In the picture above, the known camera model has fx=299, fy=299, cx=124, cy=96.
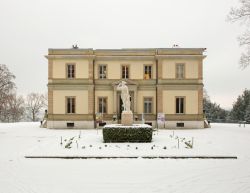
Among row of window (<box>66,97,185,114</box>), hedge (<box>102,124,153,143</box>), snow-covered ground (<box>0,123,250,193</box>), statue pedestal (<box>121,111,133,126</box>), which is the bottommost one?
snow-covered ground (<box>0,123,250,193</box>)

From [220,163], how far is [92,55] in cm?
2283

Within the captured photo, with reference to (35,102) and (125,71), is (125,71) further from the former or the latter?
(35,102)

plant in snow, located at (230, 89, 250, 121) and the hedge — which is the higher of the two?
plant in snow, located at (230, 89, 250, 121)

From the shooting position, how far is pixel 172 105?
106 ft

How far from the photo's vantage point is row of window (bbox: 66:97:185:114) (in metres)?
32.3

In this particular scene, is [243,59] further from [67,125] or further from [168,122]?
[67,125]

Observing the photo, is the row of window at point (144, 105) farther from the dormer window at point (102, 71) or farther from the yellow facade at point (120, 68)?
the yellow facade at point (120, 68)

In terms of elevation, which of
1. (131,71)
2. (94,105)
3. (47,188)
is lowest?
(47,188)

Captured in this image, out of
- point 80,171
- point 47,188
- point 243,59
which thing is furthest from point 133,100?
point 47,188

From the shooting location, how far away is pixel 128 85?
32.0 metres

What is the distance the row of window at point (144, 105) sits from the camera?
32.3m

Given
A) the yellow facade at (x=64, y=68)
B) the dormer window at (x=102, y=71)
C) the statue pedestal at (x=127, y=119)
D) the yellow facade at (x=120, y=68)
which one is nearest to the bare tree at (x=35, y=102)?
the yellow facade at (x=64, y=68)

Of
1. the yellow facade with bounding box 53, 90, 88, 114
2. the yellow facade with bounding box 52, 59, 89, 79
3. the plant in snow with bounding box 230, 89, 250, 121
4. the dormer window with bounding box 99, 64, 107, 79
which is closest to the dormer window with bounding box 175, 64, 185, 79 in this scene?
the dormer window with bounding box 99, 64, 107, 79

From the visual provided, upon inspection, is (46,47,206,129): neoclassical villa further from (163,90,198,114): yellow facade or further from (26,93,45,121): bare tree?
(26,93,45,121): bare tree
